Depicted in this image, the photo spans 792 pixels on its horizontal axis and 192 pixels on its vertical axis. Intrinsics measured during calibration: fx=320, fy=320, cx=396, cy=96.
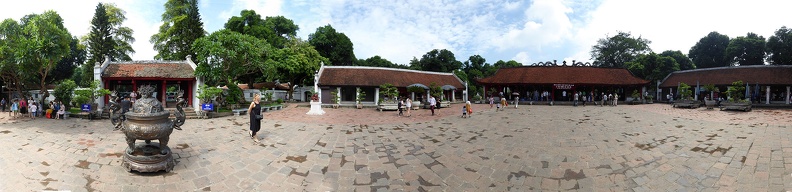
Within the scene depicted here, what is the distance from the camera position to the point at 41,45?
13.1 meters

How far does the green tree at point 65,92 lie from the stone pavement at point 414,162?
6691mm

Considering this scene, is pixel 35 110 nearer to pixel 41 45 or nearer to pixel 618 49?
pixel 41 45

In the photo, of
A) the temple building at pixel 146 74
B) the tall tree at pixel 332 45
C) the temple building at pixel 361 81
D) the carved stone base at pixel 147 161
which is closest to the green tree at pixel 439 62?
the tall tree at pixel 332 45

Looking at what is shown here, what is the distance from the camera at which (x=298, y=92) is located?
103 ft

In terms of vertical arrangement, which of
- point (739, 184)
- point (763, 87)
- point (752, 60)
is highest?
point (752, 60)

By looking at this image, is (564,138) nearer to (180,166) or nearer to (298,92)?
(180,166)

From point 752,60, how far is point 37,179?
46.3m

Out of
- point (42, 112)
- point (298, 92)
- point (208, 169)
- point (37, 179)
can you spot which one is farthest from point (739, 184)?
point (298, 92)

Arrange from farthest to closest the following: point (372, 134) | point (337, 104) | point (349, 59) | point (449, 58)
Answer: point (449, 58) → point (349, 59) → point (337, 104) → point (372, 134)

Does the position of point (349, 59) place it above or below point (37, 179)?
above

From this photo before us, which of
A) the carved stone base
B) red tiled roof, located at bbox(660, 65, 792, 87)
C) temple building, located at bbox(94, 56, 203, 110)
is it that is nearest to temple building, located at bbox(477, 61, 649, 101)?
red tiled roof, located at bbox(660, 65, 792, 87)

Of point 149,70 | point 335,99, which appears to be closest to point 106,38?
point 149,70

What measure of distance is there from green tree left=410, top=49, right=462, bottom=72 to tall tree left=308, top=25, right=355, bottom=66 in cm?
965

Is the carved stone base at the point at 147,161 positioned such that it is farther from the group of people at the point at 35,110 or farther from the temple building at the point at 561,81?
the temple building at the point at 561,81
